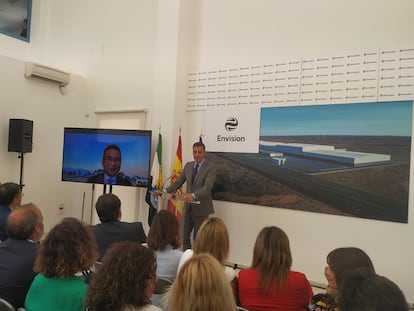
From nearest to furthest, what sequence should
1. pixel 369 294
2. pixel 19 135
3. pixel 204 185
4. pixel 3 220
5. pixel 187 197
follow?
pixel 369 294
pixel 3 220
pixel 187 197
pixel 204 185
pixel 19 135

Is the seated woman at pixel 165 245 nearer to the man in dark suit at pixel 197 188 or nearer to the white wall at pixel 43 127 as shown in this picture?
the man in dark suit at pixel 197 188

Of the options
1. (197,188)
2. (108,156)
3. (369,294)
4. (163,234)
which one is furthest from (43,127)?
(369,294)

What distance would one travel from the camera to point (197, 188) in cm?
491

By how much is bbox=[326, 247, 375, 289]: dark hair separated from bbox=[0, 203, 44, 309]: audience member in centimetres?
158

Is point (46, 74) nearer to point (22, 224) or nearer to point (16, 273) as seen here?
point (22, 224)

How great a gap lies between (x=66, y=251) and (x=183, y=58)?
166 inches

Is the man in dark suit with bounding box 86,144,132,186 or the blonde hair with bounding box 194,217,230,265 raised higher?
the man in dark suit with bounding box 86,144,132,186

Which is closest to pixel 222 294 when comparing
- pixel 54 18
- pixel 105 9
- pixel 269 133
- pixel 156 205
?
pixel 269 133

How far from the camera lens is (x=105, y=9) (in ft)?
21.4

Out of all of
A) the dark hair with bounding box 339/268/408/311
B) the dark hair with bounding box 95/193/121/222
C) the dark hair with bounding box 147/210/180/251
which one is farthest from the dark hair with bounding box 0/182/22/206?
the dark hair with bounding box 339/268/408/311

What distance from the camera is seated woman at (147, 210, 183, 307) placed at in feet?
7.93

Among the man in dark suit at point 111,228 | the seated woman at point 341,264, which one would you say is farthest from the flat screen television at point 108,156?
the seated woman at point 341,264

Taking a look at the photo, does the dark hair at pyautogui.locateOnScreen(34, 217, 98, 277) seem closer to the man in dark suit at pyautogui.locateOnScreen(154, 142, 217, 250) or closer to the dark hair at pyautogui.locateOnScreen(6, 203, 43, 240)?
the dark hair at pyautogui.locateOnScreen(6, 203, 43, 240)

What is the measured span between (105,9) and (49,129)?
7.59 ft
